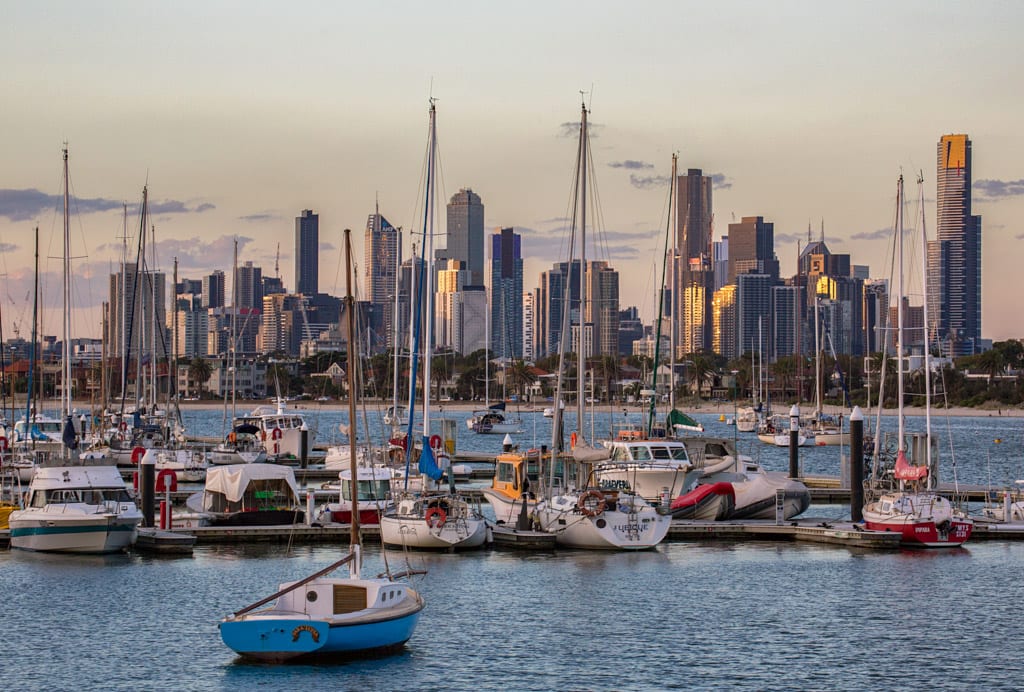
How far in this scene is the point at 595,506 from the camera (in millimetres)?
46250

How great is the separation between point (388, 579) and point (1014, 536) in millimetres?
27854

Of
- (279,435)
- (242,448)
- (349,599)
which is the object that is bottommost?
(349,599)

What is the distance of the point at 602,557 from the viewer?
4572cm

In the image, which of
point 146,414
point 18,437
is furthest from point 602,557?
point 146,414

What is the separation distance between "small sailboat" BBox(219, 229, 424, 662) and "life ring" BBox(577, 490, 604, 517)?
16.4m

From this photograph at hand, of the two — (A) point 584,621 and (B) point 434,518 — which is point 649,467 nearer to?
(B) point 434,518

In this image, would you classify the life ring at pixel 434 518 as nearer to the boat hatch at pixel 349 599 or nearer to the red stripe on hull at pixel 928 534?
the red stripe on hull at pixel 928 534

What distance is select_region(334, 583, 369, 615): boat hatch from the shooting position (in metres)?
29.5

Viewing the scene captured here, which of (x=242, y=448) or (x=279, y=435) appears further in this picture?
(x=279, y=435)

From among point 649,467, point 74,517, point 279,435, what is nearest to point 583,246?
point 649,467

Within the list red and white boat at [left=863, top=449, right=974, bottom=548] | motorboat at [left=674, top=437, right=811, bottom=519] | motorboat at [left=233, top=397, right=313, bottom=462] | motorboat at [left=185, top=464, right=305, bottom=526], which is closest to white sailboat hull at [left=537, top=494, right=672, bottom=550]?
motorboat at [left=674, top=437, right=811, bottom=519]

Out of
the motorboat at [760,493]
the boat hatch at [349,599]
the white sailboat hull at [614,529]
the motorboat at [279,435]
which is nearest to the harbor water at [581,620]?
the white sailboat hull at [614,529]

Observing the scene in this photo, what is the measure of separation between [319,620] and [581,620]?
354 inches

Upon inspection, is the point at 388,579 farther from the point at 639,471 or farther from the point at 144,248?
the point at 144,248
